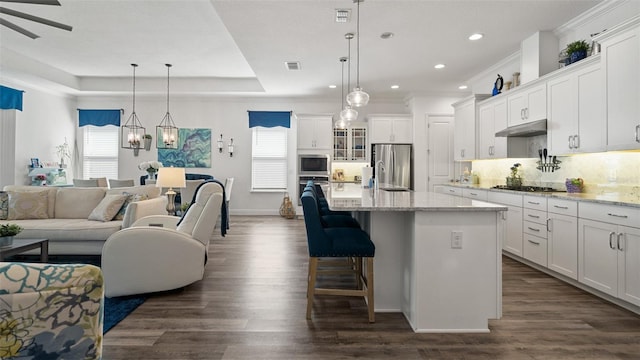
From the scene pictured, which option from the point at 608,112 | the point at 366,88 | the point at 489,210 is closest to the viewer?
the point at 489,210

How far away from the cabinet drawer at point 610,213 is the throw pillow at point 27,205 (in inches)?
238

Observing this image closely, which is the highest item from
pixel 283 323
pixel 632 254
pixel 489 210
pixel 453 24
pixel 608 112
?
pixel 453 24

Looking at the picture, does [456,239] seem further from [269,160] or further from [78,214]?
[269,160]

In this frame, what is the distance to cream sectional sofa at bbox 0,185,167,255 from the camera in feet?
12.0

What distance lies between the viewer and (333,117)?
24.7 feet

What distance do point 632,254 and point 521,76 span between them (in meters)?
2.81

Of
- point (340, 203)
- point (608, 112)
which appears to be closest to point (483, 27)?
point (608, 112)

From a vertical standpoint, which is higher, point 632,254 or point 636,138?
point 636,138

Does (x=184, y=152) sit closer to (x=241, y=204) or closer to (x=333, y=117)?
(x=241, y=204)

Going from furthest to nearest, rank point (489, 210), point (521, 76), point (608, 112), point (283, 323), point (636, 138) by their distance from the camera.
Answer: point (521, 76) → point (608, 112) → point (636, 138) → point (283, 323) → point (489, 210)

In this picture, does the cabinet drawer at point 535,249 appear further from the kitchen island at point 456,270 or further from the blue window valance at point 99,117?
the blue window valance at point 99,117

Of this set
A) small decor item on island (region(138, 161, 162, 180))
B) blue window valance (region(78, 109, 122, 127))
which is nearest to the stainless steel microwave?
small decor item on island (region(138, 161, 162, 180))

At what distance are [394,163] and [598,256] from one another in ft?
14.7

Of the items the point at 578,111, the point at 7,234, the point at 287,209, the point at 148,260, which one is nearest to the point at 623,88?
the point at 578,111
